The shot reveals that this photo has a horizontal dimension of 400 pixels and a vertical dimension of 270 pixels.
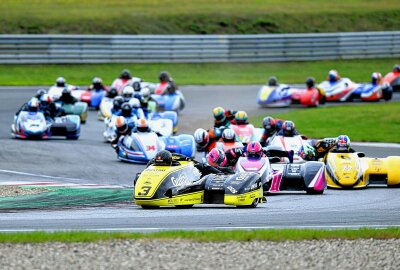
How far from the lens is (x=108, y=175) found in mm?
27422

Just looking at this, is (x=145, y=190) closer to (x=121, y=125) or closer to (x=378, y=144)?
(x=121, y=125)

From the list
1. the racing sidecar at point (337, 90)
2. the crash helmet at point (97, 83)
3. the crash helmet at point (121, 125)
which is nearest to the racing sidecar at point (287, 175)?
the crash helmet at point (121, 125)

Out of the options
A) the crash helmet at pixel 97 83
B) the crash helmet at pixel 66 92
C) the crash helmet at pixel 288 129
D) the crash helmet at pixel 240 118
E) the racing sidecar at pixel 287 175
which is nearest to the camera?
the racing sidecar at pixel 287 175

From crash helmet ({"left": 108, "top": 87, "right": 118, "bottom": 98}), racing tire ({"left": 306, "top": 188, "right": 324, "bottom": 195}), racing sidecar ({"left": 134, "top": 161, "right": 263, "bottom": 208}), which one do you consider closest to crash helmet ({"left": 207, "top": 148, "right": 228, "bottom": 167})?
racing tire ({"left": 306, "top": 188, "right": 324, "bottom": 195})

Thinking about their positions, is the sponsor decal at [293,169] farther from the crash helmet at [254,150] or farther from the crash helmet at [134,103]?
the crash helmet at [134,103]

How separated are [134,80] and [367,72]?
16014 millimetres

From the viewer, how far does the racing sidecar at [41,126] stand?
3406cm

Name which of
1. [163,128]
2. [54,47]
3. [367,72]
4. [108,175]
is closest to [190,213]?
[108,175]

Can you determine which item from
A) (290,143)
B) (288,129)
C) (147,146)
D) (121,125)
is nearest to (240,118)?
(147,146)

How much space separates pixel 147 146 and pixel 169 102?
10.9m

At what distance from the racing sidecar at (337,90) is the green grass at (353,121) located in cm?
173

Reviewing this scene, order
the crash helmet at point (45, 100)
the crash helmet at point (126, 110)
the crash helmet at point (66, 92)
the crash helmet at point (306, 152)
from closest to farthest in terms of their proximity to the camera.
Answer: the crash helmet at point (306, 152) → the crash helmet at point (126, 110) → the crash helmet at point (45, 100) → the crash helmet at point (66, 92)

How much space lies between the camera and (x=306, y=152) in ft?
87.4

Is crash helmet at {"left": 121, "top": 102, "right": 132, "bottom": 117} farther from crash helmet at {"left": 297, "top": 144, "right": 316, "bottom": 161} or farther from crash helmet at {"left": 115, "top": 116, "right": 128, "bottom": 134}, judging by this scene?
crash helmet at {"left": 297, "top": 144, "right": 316, "bottom": 161}
